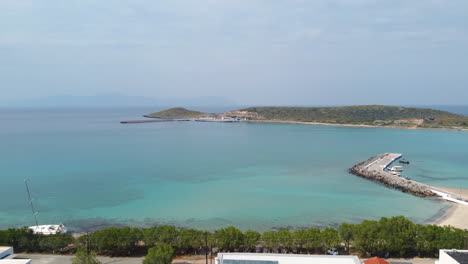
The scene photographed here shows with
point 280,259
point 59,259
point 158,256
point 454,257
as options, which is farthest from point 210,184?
point 454,257

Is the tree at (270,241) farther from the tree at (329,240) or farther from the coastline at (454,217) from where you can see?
the coastline at (454,217)

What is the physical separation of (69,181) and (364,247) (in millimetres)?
26999

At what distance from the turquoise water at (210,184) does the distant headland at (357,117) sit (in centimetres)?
3548

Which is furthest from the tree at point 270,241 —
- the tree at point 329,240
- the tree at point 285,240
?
the tree at point 329,240

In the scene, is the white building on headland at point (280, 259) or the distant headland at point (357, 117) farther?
the distant headland at point (357, 117)

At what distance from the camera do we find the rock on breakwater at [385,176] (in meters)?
27.2

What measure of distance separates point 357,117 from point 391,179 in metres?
74.8

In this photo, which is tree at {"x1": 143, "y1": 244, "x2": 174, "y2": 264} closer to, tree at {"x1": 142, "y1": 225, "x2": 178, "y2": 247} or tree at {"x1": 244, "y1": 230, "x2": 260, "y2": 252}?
tree at {"x1": 142, "y1": 225, "x2": 178, "y2": 247}

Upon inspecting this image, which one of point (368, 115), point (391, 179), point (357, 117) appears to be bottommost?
point (391, 179)

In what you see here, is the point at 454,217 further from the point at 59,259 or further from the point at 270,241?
the point at 59,259

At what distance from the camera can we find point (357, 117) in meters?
101

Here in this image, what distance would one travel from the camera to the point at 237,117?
114 meters

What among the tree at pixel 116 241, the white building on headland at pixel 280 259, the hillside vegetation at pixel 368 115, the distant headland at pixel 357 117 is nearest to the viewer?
the white building on headland at pixel 280 259

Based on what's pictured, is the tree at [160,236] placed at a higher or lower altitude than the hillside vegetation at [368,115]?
lower
